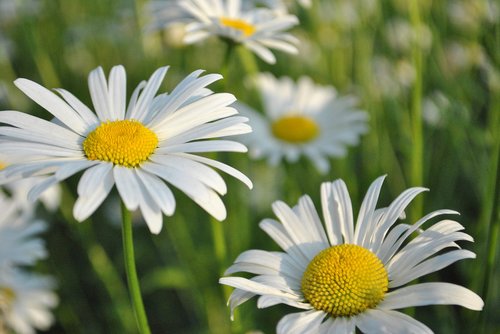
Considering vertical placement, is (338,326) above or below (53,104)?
below

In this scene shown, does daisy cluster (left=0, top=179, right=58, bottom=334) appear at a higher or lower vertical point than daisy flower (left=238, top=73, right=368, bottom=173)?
lower

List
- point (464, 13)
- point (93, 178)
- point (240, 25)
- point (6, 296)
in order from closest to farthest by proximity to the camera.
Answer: point (93, 178) → point (240, 25) → point (6, 296) → point (464, 13)

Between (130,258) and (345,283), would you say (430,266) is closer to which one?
(345,283)

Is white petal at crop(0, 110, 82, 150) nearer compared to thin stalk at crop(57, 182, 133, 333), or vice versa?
white petal at crop(0, 110, 82, 150)

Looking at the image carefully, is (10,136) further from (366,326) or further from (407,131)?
(407,131)

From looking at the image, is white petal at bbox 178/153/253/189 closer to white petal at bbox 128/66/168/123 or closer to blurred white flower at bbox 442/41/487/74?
white petal at bbox 128/66/168/123

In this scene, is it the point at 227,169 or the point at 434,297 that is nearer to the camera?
the point at 434,297

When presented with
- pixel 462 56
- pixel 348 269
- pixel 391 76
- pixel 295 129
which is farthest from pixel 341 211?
pixel 462 56

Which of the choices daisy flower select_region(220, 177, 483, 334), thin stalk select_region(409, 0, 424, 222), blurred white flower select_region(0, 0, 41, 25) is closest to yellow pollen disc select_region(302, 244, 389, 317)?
daisy flower select_region(220, 177, 483, 334)

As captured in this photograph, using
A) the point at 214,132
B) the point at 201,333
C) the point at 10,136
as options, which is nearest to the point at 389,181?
the point at 201,333
